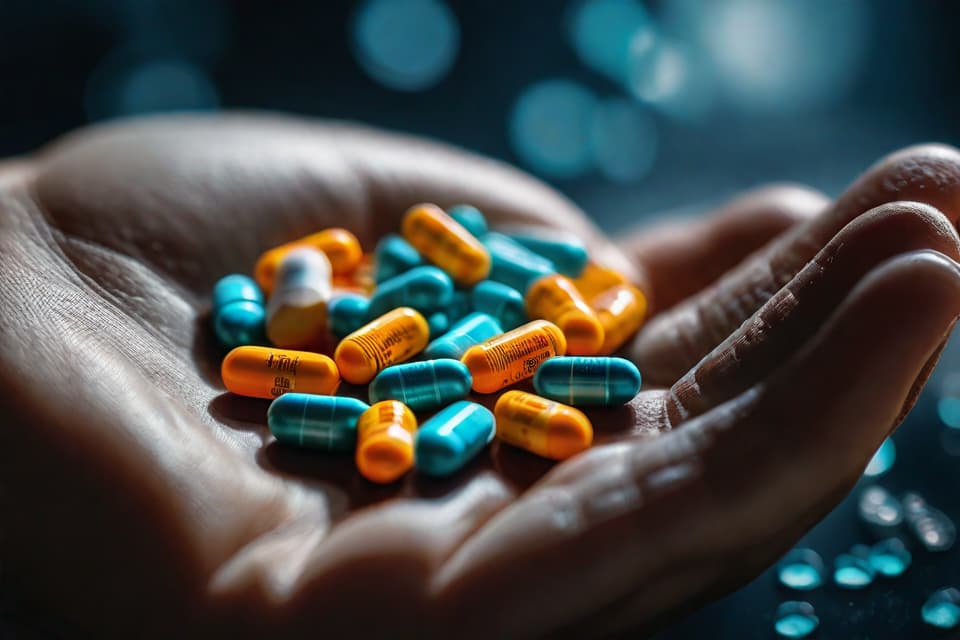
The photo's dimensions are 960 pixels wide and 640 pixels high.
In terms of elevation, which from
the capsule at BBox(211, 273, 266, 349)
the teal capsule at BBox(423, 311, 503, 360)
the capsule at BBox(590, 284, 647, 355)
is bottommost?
the capsule at BBox(590, 284, 647, 355)

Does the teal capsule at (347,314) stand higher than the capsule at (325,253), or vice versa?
the capsule at (325,253)

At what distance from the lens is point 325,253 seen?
8.33 feet

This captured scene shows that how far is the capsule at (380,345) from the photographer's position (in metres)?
2.01

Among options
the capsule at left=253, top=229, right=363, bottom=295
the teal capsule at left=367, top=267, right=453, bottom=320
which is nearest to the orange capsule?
the teal capsule at left=367, top=267, right=453, bottom=320

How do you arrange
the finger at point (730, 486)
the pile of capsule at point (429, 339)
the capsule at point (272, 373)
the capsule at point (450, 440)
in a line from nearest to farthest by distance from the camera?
the finger at point (730, 486) → the capsule at point (450, 440) → the pile of capsule at point (429, 339) → the capsule at point (272, 373)

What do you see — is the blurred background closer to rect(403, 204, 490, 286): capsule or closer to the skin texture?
rect(403, 204, 490, 286): capsule

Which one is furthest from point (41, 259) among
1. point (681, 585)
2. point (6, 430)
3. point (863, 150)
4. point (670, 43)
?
point (863, 150)

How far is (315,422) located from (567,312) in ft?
2.38

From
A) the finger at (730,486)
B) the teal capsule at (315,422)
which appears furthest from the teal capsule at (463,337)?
the finger at (730,486)

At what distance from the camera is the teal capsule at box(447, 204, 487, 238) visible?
270cm

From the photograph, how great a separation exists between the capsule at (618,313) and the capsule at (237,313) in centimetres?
88

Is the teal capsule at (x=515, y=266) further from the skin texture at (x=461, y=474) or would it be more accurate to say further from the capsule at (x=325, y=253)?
the skin texture at (x=461, y=474)

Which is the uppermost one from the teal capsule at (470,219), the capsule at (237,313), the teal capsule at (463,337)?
the teal capsule at (470,219)

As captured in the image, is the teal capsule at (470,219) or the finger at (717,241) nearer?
the finger at (717,241)
